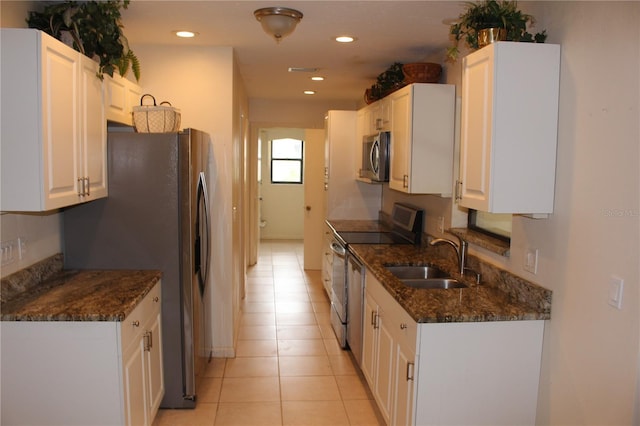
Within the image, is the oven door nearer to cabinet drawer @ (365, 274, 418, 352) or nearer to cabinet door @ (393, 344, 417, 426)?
cabinet drawer @ (365, 274, 418, 352)

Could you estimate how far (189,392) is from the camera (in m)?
3.16

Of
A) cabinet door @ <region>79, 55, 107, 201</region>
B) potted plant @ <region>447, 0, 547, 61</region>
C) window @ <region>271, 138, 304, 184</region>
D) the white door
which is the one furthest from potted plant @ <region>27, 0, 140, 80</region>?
window @ <region>271, 138, 304, 184</region>

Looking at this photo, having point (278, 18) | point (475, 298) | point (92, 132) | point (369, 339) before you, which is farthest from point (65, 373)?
point (278, 18)

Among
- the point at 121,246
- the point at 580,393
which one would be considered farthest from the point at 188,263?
the point at 580,393

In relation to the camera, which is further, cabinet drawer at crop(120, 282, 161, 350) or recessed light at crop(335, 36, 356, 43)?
recessed light at crop(335, 36, 356, 43)

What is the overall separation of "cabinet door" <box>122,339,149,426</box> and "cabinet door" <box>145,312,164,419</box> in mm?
91

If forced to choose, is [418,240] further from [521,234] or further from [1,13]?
[1,13]

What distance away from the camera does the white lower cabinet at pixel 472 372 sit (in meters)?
2.24

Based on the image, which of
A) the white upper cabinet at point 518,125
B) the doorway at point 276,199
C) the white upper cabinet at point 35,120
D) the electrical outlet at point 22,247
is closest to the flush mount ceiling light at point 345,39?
the white upper cabinet at point 518,125

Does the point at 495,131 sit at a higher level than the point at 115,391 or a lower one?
higher

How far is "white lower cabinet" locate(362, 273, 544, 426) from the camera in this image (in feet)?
7.34

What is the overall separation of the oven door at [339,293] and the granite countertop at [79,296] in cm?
168

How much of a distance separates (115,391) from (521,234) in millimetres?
2053

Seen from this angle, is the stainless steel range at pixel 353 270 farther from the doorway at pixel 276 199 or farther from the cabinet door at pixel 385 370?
the doorway at pixel 276 199
